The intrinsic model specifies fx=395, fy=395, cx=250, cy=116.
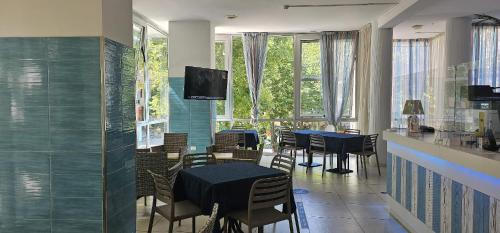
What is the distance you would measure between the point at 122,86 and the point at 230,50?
6.98 metres

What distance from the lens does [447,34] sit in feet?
26.2

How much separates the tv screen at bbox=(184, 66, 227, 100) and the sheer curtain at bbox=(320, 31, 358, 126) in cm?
281

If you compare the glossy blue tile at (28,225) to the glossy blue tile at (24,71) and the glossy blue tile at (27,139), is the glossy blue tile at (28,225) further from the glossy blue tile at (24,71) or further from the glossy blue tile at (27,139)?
the glossy blue tile at (24,71)

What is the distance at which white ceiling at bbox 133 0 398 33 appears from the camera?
22.8 ft

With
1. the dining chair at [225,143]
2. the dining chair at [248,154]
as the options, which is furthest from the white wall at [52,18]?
the dining chair at [225,143]

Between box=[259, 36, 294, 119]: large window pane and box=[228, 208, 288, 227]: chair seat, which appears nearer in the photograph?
box=[228, 208, 288, 227]: chair seat

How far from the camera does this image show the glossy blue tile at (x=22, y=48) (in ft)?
9.72

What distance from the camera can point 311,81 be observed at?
1020 centimetres

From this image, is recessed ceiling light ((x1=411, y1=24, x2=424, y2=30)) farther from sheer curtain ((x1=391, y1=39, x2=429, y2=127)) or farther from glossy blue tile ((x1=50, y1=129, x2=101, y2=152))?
glossy blue tile ((x1=50, y1=129, x2=101, y2=152))

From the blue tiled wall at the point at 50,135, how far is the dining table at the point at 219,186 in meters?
0.94

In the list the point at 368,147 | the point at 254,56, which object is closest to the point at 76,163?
the point at 368,147

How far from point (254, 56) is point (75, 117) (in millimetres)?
7263

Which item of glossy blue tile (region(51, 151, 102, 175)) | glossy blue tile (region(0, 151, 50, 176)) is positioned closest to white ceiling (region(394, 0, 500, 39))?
glossy blue tile (region(51, 151, 102, 175))

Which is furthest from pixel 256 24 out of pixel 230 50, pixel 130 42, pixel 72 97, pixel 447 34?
pixel 72 97
